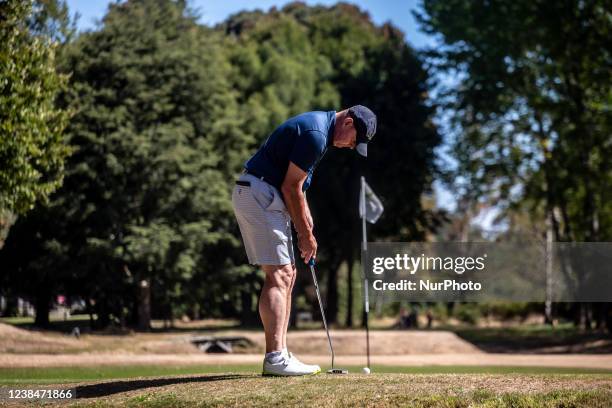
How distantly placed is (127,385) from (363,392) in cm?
238

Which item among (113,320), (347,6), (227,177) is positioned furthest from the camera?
(347,6)

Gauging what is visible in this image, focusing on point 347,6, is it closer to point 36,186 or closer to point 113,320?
point 113,320

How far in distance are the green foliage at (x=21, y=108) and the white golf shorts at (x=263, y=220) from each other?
13.6m

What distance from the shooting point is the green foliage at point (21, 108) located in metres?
20.0

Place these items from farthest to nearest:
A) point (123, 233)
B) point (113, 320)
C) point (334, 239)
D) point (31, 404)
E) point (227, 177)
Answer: point (334, 239) → point (227, 177) → point (123, 233) → point (113, 320) → point (31, 404)

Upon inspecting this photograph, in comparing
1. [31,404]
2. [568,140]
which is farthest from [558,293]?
[31,404]

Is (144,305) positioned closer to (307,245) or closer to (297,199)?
(307,245)

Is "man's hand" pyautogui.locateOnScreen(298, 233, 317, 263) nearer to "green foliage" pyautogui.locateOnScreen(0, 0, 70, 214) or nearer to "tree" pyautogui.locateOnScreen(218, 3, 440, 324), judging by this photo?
"green foliage" pyautogui.locateOnScreen(0, 0, 70, 214)

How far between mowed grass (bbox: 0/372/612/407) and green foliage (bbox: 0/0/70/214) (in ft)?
44.0

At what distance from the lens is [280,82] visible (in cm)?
4309

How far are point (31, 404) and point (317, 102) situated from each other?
35696mm

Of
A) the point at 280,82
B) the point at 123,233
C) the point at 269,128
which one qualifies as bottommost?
the point at 123,233

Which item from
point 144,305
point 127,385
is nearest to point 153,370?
point 127,385

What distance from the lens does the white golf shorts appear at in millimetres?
7594
